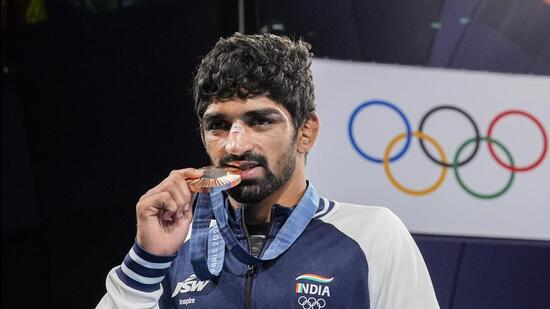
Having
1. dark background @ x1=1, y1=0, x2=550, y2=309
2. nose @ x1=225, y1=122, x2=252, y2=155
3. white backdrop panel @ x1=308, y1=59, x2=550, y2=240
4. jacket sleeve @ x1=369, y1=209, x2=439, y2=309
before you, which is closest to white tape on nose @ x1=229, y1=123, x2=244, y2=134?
nose @ x1=225, y1=122, x2=252, y2=155

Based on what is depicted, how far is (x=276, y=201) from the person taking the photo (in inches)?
78.5

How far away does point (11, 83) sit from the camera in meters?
3.75

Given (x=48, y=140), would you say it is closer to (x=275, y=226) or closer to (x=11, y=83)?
(x=11, y=83)

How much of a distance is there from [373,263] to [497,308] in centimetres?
159

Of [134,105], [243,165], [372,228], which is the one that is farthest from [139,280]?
[134,105]

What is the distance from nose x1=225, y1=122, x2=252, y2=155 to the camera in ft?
6.02

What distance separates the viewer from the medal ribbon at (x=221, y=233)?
1906 mm

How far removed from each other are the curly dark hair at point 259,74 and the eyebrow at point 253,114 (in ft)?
0.13

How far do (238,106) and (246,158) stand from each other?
134 mm

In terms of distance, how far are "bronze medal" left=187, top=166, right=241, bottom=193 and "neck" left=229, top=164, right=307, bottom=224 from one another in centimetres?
20

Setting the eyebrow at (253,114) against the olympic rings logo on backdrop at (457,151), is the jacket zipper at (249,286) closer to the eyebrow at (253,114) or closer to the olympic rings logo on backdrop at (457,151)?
the eyebrow at (253,114)

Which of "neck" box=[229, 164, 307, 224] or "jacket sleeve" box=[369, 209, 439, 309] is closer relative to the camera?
"jacket sleeve" box=[369, 209, 439, 309]

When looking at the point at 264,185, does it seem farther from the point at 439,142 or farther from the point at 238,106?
the point at 439,142

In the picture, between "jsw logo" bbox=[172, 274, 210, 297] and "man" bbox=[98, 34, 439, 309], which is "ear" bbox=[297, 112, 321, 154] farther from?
"jsw logo" bbox=[172, 274, 210, 297]
